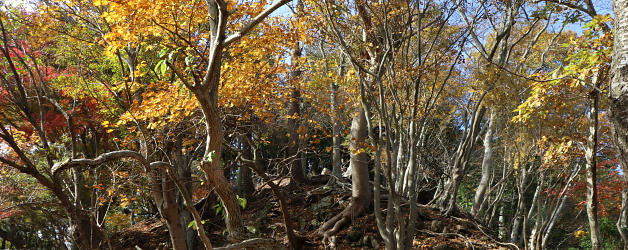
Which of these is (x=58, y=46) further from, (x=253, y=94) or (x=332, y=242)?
(x=332, y=242)

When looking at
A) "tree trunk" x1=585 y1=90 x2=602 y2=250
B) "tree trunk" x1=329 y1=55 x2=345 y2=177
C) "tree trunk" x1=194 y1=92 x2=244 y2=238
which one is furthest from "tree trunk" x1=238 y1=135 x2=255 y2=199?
"tree trunk" x1=585 y1=90 x2=602 y2=250

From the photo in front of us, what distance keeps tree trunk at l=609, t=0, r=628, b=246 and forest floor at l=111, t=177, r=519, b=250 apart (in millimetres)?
6338

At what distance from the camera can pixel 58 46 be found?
9070 mm

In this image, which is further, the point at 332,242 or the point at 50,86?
the point at 50,86

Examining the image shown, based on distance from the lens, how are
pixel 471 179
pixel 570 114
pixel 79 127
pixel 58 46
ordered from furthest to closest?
pixel 471 179 < pixel 79 127 < pixel 58 46 < pixel 570 114

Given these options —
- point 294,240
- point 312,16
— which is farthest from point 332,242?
point 312,16

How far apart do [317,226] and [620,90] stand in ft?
27.6

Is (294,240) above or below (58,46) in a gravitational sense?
below

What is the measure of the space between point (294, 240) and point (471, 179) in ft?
41.0

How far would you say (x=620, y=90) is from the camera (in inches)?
92.1

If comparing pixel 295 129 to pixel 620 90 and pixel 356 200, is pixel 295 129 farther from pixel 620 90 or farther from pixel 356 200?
pixel 620 90

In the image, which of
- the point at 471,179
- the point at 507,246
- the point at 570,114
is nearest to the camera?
the point at 570,114

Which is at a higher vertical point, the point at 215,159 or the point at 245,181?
the point at 245,181

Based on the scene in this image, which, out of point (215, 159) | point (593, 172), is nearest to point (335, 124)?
point (593, 172)
